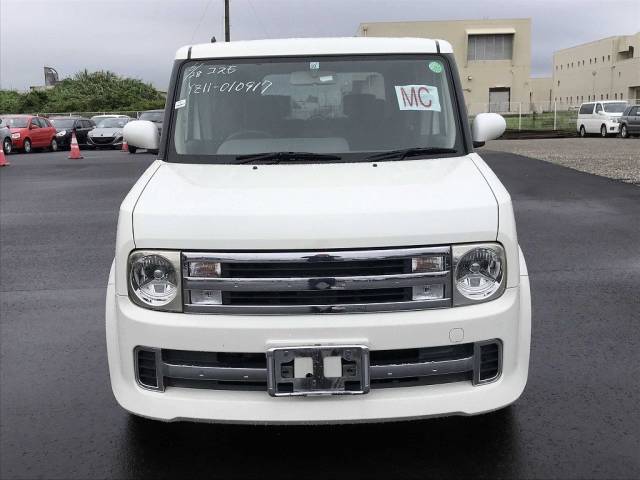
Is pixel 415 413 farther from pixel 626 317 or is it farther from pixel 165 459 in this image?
pixel 626 317

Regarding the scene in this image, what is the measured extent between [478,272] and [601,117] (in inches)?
1318

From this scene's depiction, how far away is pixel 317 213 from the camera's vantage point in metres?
3.09

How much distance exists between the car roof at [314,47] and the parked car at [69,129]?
100ft

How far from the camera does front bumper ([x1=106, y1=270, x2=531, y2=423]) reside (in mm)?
3031

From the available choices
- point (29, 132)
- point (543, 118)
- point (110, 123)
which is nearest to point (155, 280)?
point (29, 132)

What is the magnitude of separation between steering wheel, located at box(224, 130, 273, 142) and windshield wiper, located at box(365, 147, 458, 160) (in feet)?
2.06

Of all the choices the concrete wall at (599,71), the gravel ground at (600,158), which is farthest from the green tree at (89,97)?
the concrete wall at (599,71)

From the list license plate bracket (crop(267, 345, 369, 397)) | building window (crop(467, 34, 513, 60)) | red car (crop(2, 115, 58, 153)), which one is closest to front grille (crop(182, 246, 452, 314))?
license plate bracket (crop(267, 345, 369, 397))

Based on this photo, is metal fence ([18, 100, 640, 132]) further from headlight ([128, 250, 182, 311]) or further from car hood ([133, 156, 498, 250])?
headlight ([128, 250, 182, 311])

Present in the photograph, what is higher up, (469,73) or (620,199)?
(469,73)

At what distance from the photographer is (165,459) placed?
136 inches

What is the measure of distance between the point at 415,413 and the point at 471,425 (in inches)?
31.7

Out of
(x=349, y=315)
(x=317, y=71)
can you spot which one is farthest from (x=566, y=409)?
(x=317, y=71)

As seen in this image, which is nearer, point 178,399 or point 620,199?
point 178,399
